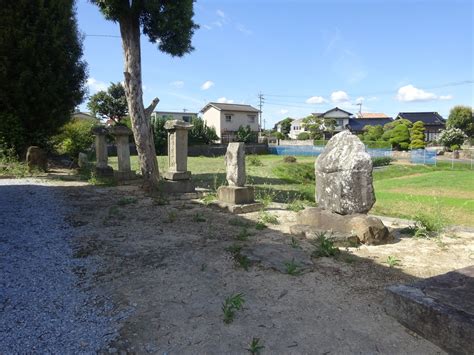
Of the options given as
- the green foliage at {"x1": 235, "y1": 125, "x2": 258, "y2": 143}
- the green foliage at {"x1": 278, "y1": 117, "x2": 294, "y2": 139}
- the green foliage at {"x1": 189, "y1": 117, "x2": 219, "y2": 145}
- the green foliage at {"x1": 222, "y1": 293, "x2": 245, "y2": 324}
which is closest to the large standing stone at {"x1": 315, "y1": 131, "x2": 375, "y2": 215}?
the green foliage at {"x1": 222, "y1": 293, "x2": 245, "y2": 324}

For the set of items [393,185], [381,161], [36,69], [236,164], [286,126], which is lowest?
[393,185]

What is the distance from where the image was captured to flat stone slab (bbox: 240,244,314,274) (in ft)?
12.5

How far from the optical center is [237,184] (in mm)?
7270

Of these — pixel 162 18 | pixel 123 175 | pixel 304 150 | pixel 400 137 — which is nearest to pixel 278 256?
pixel 123 175

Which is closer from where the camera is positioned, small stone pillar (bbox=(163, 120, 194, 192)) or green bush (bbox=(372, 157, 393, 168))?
small stone pillar (bbox=(163, 120, 194, 192))

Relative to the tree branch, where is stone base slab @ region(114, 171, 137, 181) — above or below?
below

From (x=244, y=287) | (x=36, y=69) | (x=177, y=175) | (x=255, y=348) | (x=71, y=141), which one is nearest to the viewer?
(x=255, y=348)

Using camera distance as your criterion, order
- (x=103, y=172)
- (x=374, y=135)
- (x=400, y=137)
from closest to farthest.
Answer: (x=103, y=172) → (x=400, y=137) → (x=374, y=135)

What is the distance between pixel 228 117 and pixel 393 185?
27529 mm

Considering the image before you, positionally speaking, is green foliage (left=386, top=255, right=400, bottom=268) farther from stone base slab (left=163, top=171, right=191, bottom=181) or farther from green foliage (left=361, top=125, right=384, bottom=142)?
green foliage (left=361, top=125, right=384, bottom=142)

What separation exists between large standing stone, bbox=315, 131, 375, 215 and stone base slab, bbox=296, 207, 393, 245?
13 cm

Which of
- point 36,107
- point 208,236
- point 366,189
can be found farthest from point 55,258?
point 36,107

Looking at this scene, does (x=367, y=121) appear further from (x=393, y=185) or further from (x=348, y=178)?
(x=348, y=178)

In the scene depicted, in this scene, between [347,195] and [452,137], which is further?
[452,137]
